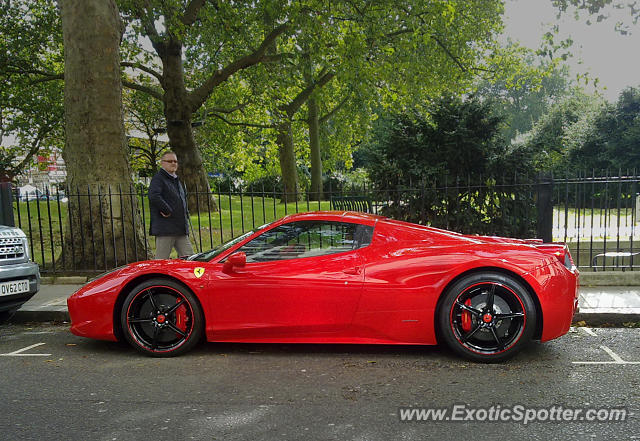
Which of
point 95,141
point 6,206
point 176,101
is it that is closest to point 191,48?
point 176,101

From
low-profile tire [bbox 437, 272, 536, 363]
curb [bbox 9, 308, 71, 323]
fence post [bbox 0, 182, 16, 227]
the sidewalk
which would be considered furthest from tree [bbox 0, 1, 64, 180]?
low-profile tire [bbox 437, 272, 536, 363]

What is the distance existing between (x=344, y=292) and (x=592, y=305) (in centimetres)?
319

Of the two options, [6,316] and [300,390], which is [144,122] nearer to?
[6,316]

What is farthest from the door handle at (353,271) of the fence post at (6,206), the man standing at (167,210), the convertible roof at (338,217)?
the fence post at (6,206)

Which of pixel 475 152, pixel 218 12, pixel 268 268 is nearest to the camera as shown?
pixel 268 268

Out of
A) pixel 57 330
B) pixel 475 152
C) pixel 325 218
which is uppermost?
pixel 475 152

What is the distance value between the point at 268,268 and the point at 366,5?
34.4 feet

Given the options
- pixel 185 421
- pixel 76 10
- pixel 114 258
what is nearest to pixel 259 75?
pixel 76 10

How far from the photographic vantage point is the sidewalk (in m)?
5.61

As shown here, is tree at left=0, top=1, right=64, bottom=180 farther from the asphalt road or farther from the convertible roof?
the convertible roof

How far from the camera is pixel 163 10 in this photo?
14.9 meters

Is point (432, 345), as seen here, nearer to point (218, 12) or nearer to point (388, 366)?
point (388, 366)

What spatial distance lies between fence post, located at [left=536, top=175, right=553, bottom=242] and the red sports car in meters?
2.68

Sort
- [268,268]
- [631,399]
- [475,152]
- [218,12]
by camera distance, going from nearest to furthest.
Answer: [631,399]
[268,268]
[475,152]
[218,12]
